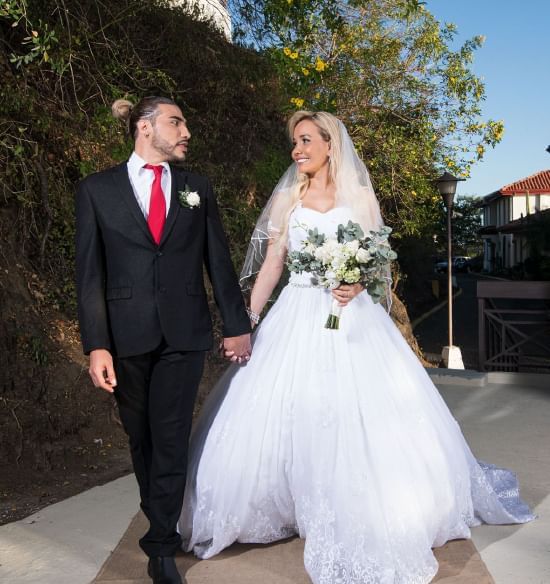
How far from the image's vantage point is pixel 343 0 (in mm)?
14234

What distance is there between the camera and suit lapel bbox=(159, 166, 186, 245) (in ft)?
10.1

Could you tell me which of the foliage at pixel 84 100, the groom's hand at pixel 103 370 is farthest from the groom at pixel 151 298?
the foliage at pixel 84 100

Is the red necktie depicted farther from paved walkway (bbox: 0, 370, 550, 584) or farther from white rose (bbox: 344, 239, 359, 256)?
paved walkway (bbox: 0, 370, 550, 584)

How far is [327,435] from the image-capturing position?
330 centimetres

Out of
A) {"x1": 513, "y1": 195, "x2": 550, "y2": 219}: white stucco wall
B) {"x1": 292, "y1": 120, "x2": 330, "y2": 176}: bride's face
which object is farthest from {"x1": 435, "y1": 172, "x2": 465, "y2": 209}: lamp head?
{"x1": 513, "y1": 195, "x2": 550, "y2": 219}: white stucco wall

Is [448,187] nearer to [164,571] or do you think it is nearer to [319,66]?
[319,66]

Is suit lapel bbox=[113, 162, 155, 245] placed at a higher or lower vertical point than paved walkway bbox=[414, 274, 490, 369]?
higher

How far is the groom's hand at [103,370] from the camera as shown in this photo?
2.93 m

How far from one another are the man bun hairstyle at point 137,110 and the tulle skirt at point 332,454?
120 centimetres

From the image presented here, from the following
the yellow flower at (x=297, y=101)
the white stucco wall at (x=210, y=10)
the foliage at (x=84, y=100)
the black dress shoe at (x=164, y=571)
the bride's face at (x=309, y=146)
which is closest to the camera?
the black dress shoe at (x=164, y=571)

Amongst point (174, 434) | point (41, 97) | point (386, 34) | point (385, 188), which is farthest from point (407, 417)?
point (386, 34)

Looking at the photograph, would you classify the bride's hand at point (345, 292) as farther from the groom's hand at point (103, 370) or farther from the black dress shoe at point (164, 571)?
the black dress shoe at point (164, 571)

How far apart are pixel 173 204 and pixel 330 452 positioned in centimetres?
128

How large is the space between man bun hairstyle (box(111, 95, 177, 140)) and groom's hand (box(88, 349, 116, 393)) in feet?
3.11
